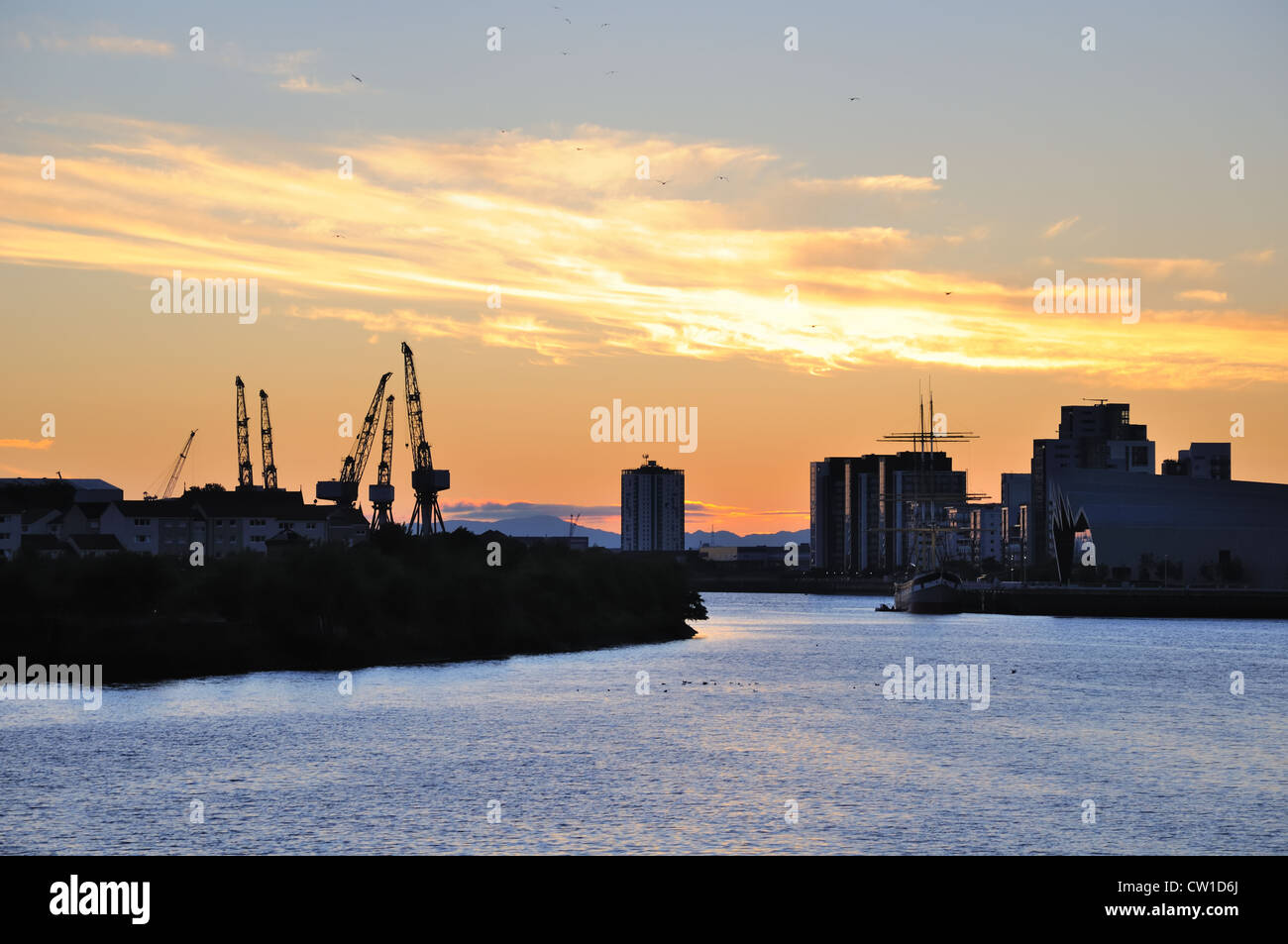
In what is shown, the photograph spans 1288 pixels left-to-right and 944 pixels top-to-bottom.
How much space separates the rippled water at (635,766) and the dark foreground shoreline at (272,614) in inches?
151

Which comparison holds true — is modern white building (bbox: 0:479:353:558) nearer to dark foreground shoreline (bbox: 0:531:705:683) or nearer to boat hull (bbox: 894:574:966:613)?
dark foreground shoreline (bbox: 0:531:705:683)

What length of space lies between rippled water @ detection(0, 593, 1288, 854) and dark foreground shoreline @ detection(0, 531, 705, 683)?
3.83 m

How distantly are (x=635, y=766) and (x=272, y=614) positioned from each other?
41.0 m

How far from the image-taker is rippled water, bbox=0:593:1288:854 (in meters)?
32.0

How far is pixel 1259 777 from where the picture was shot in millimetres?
42719

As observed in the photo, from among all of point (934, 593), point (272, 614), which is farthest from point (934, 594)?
point (272, 614)

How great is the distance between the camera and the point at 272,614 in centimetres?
7819

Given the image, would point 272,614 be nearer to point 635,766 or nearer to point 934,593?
point 635,766

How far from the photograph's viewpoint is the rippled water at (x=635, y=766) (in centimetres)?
3195

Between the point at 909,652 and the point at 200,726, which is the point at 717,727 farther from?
the point at 909,652

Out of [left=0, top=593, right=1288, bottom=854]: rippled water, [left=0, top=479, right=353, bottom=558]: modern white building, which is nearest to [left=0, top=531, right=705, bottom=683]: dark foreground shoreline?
[left=0, top=593, right=1288, bottom=854]: rippled water

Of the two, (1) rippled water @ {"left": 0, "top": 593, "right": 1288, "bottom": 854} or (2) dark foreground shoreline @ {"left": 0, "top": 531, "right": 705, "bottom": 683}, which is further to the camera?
(2) dark foreground shoreline @ {"left": 0, "top": 531, "right": 705, "bottom": 683}

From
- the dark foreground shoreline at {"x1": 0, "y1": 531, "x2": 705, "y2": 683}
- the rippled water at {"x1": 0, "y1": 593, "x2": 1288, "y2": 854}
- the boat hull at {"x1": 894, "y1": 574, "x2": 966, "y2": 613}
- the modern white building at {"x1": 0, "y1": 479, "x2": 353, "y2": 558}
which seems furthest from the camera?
the boat hull at {"x1": 894, "y1": 574, "x2": 966, "y2": 613}
